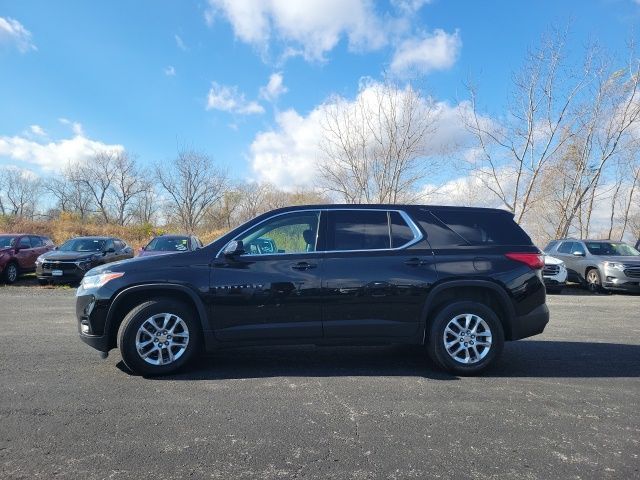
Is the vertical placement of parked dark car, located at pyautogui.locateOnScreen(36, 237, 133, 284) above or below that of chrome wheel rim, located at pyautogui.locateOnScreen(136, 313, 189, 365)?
above

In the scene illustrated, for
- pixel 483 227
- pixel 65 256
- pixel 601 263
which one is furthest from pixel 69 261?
pixel 601 263

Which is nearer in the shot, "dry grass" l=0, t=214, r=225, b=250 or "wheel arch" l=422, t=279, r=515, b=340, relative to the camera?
"wheel arch" l=422, t=279, r=515, b=340

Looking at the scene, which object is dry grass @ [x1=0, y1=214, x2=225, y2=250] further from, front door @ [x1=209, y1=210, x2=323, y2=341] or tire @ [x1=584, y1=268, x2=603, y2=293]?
front door @ [x1=209, y1=210, x2=323, y2=341]

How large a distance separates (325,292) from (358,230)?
2.68 feet

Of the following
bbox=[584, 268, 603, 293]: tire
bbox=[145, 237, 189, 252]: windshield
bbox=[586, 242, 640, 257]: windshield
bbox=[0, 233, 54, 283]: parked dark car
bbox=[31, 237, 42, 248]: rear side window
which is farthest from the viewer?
bbox=[31, 237, 42, 248]: rear side window

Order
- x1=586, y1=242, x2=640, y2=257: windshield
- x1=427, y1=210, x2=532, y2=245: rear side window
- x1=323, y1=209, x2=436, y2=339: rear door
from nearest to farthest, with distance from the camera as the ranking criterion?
x1=323, y1=209, x2=436, y2=339: rear door < x1=427, y1=210, x2=532, y2=245: rear side window < x1=586, y1=242, x2=640, y2=257: windshield

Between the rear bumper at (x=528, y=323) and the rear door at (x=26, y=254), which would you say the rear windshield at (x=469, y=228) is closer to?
the rear bumper at (x=528, y=323)

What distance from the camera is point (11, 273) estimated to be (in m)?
14.3

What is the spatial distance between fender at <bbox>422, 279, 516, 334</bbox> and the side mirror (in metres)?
2.10

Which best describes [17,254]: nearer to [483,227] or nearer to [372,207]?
[372,207]

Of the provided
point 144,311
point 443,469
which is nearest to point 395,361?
point 443,469

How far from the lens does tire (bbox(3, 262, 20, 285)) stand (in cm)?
1415

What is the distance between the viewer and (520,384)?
4.59 metres

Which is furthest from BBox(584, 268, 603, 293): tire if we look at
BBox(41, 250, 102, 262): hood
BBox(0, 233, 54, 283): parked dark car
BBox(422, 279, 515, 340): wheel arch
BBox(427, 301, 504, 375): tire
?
BBox(0, 233, 54, 283): parked dark car
